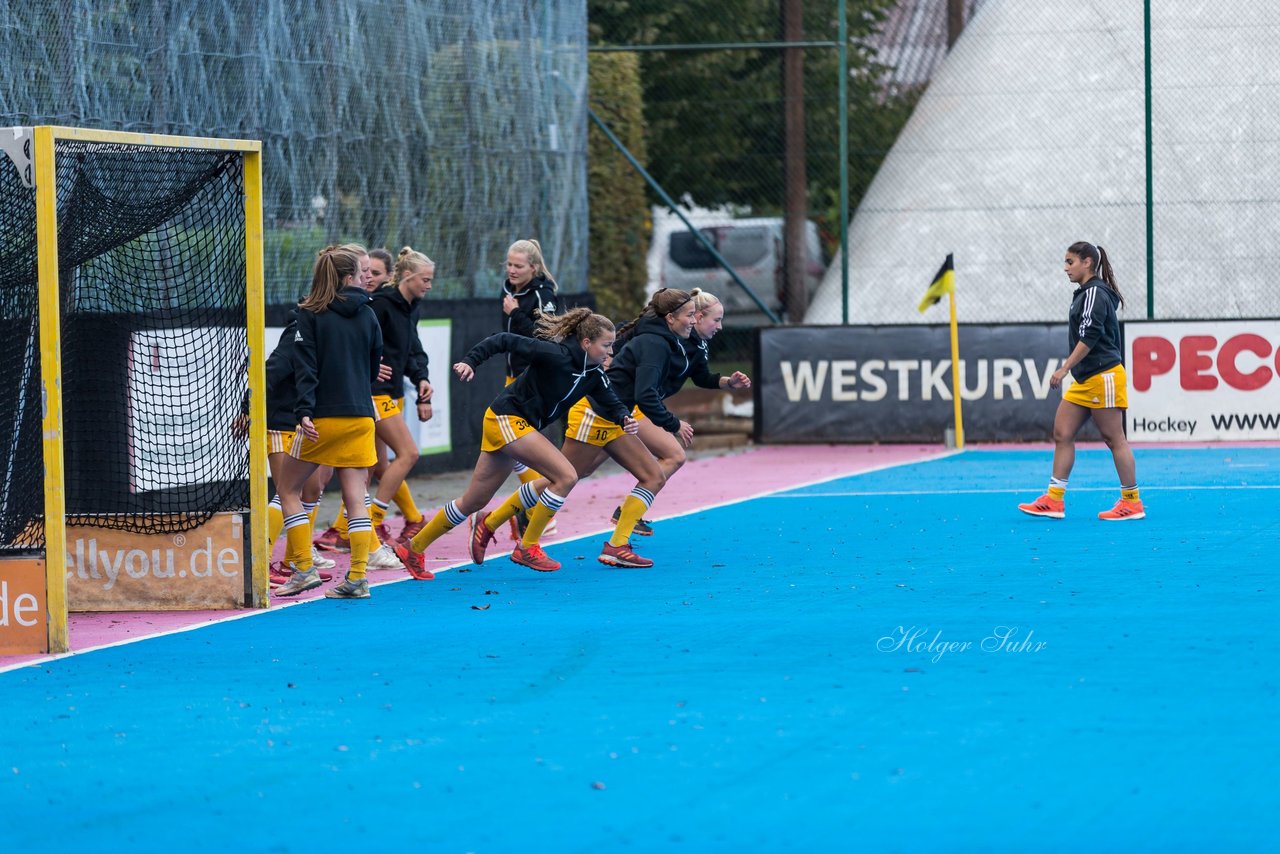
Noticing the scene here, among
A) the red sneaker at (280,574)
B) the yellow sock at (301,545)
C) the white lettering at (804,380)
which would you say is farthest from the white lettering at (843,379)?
the yellow sock at (301,545)

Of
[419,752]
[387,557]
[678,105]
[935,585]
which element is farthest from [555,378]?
[678,105]

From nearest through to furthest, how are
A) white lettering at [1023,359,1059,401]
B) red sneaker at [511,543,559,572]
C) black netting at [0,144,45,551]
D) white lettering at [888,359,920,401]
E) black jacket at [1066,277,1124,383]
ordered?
black netting at [0,144,45,551]
red sneaker at [511,543,559,572]
black jacket at [1066,277,1124,383]
white lettering at [1023,359,1059,401]
white lettering at [888,359,920,401]

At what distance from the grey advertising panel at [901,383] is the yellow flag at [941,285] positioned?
1.67ft

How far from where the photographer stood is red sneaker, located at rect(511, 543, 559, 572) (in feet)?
37.3

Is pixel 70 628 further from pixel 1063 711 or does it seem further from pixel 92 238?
pixel 1063 711

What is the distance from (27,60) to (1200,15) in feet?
46.1

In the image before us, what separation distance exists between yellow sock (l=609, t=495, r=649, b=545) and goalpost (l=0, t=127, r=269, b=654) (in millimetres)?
2224

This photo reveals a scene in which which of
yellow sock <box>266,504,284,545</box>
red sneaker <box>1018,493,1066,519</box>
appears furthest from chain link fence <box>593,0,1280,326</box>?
yellow sock <box>266,504,284,545</box>

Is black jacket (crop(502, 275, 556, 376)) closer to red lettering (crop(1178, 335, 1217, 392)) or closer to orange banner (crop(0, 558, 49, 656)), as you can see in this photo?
orange banner (crop(0, 558, 49, 656))

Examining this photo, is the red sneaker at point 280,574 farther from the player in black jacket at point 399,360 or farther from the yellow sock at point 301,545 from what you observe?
the player in black jacket at point 399,360

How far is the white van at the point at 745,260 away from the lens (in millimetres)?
22906

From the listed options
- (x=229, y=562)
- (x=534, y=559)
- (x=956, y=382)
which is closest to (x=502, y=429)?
(x=534, y=559)

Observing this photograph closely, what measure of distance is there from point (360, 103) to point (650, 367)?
279 inches

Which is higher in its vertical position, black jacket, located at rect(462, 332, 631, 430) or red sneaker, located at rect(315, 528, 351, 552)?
black jacket, located at rect(462, 332, 631, 430)
